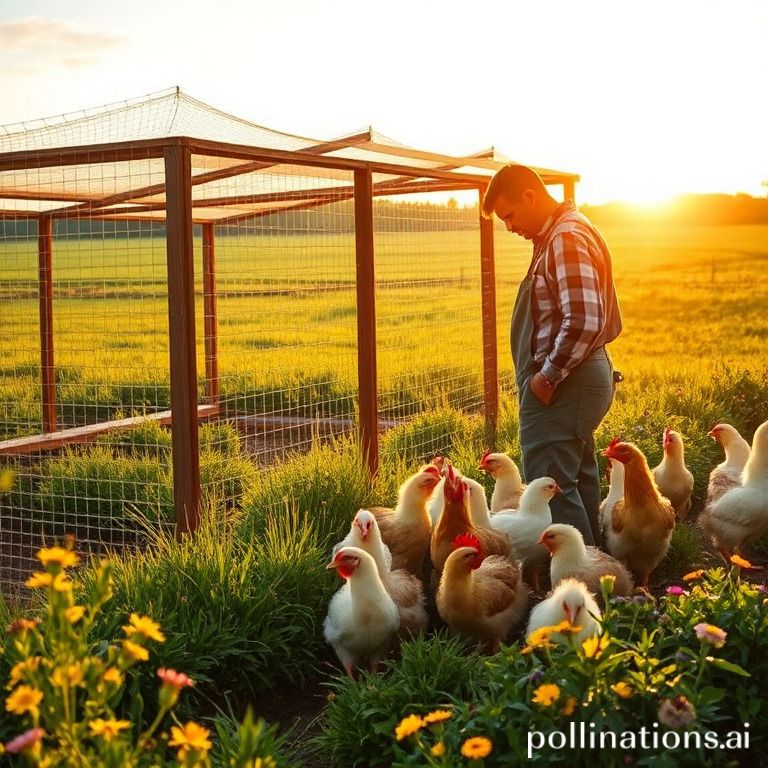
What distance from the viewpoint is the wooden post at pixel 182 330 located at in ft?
16.6

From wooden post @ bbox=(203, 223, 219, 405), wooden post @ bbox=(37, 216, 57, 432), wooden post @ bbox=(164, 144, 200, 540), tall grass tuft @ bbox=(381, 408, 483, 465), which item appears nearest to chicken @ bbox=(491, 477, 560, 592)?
wooden post @ bbox=(164, 144, 200, 540)

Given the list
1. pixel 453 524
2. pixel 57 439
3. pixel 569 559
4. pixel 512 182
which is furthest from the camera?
pixel 57 439

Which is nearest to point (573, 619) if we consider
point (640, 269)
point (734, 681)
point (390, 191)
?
point (734, 681)

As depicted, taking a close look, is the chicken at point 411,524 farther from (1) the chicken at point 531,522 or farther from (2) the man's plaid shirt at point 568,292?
(2) the man's plaid shirt at point 568,292

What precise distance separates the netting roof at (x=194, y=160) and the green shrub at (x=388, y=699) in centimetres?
280

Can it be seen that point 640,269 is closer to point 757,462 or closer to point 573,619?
point 757,462

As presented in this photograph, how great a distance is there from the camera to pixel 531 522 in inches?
207

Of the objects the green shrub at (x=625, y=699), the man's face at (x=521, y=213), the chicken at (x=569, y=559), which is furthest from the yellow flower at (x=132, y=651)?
the man's face at (x=521, y=213)

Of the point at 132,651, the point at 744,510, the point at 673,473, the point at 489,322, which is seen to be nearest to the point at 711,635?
the point at 132,651

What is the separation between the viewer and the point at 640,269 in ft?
114

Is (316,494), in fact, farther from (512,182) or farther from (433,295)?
(433,295)

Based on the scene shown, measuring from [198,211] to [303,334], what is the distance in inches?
282

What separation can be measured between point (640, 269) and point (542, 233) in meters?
30.8

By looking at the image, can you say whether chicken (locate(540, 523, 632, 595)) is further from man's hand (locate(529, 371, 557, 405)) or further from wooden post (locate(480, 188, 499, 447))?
wooden post (locate(480, 188, 499, 447))
